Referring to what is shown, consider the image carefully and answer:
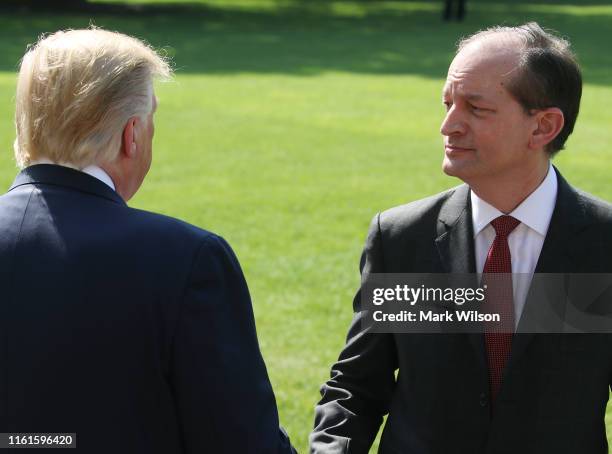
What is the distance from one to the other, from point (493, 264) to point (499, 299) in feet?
0.35

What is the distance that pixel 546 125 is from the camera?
3254 millimetres

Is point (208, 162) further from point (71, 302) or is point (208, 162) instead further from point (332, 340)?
point (71, 302)

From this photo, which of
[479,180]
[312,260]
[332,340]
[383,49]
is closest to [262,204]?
[312,260]

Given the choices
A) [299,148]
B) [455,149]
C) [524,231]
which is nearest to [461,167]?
[455,149]

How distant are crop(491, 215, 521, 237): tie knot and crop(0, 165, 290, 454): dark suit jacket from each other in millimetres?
1058

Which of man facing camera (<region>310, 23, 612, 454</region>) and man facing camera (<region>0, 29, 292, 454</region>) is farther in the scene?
man facing camera (<region>310, 23, 612, 454</region>)

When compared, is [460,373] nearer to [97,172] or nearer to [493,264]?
[493,264]

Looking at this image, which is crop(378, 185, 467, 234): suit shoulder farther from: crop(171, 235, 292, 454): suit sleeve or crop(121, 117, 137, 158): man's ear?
crop(121, 117, 137, 158): man's ear

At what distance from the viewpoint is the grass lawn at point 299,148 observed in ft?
30.2

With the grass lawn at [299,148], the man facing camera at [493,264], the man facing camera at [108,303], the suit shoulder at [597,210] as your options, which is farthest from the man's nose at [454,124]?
the grass lawn at [299,148]

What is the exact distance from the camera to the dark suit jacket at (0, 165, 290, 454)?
2445 millimetres

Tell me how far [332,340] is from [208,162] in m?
7.84

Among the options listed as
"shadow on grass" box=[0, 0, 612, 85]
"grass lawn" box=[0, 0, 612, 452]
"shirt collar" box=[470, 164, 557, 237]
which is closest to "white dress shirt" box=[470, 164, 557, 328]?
"shirt collar" box=[470, 164, 557, 237]

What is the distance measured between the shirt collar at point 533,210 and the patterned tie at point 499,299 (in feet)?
0.08
